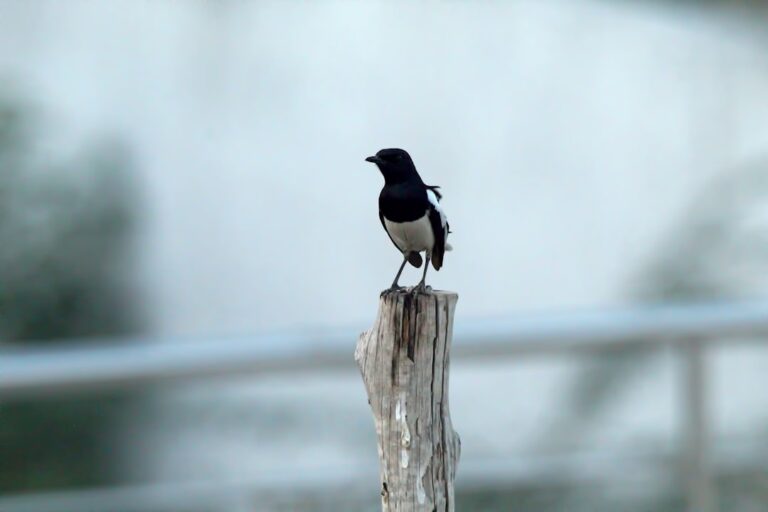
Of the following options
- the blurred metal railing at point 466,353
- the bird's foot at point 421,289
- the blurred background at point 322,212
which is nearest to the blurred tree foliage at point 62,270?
the blurred background at point 322,212

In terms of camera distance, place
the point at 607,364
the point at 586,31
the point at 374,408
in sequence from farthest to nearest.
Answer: the point at 586,31, the point at 607,364, the point at 374,408

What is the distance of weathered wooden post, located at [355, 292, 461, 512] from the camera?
1.45 m

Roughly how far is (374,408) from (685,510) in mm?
1728

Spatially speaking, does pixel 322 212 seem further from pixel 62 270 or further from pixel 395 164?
pixel 395 164

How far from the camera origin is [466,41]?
4.00 meters

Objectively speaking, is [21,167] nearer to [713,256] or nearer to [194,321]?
[194,321]

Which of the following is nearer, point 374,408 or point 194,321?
point 374,408

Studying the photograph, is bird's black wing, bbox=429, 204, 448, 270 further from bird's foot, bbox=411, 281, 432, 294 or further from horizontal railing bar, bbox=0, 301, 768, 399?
horizontal railing bar, bbox=0, 301, 768, 399

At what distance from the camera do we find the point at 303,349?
3.04 metres

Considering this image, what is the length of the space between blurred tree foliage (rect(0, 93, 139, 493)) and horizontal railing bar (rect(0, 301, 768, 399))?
2.17ft

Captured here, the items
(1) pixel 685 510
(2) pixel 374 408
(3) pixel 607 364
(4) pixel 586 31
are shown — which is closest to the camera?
(2) pixel 374 408

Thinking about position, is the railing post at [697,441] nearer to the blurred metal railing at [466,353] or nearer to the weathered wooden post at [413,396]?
the blurred metal railing at [466,353]

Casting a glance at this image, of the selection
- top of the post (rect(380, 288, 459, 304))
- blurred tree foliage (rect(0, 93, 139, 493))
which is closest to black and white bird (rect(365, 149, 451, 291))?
top of the post (rect(380, 288, 459, 304))

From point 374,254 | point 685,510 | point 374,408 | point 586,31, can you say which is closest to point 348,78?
point 374,254
